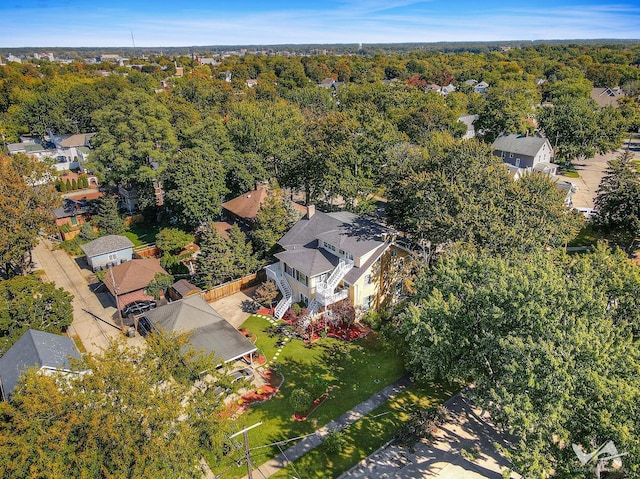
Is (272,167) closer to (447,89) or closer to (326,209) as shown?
(326,209)

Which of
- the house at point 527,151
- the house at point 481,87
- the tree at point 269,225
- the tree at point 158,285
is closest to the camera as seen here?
the tree at point 158,285

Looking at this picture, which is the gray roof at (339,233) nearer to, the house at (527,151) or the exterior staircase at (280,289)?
the exterior staircase at (280,289)

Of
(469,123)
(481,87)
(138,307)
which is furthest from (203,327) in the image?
(481,87)

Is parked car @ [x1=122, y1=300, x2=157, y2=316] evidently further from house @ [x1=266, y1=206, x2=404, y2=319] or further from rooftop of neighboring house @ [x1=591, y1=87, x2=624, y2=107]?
rooftop of neighboring house @ [x1=591, y1=87, x2=624, y2=107]

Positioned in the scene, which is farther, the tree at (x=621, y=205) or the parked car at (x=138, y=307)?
the tree at (x=621, y=205)

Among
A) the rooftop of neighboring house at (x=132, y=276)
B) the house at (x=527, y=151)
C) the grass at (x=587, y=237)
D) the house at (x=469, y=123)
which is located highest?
the house at (x=469, y=123)

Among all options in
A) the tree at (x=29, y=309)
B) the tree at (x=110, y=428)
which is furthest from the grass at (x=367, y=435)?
the tree at (x=29, y=309)

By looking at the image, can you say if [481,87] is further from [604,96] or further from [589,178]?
[589,178]
